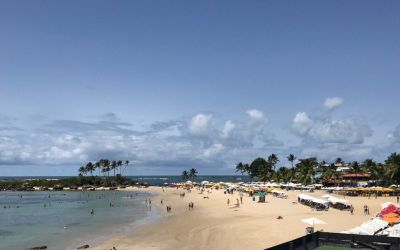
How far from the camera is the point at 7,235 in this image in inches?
1756

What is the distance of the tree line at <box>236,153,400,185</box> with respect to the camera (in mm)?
91812

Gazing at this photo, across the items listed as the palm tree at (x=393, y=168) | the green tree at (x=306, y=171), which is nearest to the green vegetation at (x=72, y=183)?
the green tree at (x=306, y=171)

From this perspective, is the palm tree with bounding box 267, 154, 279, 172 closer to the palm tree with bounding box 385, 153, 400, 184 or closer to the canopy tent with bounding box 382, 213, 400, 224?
the palm tree with bounding box 385, 153, 400, 184

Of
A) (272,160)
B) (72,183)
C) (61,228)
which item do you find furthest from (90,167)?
(61,228)

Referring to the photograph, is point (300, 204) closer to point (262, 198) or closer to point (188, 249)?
point (262, 198)

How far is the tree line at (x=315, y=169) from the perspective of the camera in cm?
9181

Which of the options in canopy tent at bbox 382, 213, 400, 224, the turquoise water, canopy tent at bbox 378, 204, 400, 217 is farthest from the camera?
the turquoise water

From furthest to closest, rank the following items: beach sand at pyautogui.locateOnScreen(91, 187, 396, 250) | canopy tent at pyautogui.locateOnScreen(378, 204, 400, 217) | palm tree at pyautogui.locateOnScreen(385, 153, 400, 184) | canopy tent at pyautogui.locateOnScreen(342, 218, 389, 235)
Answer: palm tree at pyautogui.locateOnScreen(385, 153, 400, 184) → beach sand at pyautogui.locateOnScreen(91, 187, 396, 250) → canopy tent at pyautogui.locateOnScreen(378, 204, 400, 217) → canopy tent at pyautogui.locateOnScreen(342, 218, 389, 235)

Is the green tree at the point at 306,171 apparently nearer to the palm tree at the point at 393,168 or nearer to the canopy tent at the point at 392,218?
the palm tree at the point at 393,168

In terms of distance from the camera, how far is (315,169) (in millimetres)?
136000

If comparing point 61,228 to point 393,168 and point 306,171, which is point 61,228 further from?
point 306,171

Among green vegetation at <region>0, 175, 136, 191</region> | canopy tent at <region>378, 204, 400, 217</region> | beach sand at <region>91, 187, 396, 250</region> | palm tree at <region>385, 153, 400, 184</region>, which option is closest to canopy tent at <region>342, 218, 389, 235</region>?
canopy tent at <region>378, 204, 400, 217</region>

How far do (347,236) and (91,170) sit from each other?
577 feet

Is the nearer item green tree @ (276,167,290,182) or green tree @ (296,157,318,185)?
green tree @ (296,157,318,185)
